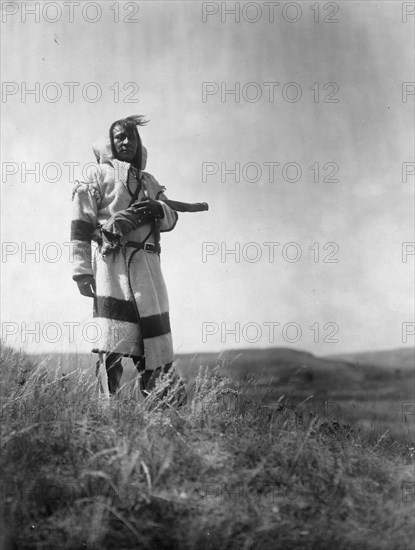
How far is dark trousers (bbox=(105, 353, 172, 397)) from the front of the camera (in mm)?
4297

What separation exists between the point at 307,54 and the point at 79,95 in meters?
1.77

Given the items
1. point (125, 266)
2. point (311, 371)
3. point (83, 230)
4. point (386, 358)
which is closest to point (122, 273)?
point (125, 266)

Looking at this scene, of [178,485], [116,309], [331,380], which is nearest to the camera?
[178,485]

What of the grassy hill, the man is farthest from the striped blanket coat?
the grassy hill

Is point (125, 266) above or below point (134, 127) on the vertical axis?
below

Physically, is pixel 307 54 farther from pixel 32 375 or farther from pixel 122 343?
pixel 32 375

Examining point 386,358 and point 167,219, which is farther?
point 386,358

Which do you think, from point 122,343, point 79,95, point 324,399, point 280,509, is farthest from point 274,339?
point 79,95

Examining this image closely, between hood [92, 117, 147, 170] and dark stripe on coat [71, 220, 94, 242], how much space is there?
1.65 ft

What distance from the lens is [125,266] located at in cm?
444

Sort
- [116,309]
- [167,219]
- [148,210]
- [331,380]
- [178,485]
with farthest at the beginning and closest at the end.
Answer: [331,380], [167,219], [148,210], [116,309], [178,485]

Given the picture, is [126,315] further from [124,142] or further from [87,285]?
[124,142]

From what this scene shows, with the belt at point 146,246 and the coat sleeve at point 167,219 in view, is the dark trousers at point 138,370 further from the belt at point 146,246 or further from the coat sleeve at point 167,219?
the coat sleeve at point 167,219

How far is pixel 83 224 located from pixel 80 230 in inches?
1.9
